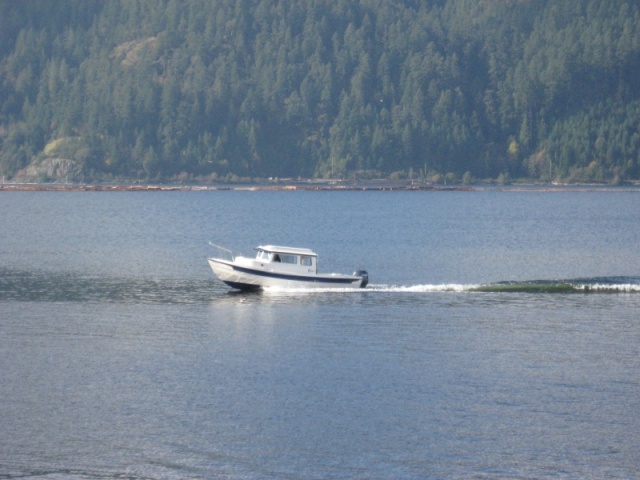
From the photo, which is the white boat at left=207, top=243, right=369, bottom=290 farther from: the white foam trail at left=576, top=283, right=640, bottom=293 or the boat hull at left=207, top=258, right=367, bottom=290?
the white foam trail at left=576, top=283, right=640, bottom=293

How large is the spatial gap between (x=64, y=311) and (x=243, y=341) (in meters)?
14.4

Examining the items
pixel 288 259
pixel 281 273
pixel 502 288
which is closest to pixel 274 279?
pixel 281 273

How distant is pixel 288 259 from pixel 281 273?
1.14 m

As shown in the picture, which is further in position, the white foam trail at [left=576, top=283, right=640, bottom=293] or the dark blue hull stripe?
the white foam trail at [left=576, top=283, right=640, bottom=293]

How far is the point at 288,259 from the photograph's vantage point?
7288 centimetres

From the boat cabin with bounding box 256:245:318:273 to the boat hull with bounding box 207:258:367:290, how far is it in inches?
19.2

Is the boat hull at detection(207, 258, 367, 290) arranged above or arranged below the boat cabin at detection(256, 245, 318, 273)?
below

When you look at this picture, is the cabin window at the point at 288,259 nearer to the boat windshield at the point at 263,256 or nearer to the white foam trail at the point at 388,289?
the boat windshield at the point at 263,256

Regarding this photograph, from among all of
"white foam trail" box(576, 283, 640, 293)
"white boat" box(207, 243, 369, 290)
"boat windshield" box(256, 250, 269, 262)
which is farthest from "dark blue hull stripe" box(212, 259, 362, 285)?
"white foam trail" box(576, 283, 640, 293)

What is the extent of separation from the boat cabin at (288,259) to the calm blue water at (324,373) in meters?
1.84

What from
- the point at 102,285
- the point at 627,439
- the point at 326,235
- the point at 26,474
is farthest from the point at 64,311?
the point at 326,235

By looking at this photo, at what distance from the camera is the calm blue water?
122 ft

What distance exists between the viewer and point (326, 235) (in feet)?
431

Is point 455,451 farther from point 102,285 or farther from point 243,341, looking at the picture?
point 102,285
